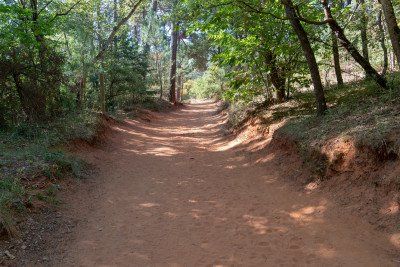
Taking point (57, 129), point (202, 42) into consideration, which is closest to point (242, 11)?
point (57, 129)

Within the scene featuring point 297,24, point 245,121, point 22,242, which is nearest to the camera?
point 22,242

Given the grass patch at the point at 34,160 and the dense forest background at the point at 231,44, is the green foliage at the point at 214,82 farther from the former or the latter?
the grass patch at the point at 34,160

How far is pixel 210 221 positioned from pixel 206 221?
→ 0.22ft

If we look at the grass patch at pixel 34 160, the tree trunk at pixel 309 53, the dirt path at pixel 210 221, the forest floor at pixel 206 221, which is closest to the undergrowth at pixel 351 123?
the tree trunk at pixel 309 53

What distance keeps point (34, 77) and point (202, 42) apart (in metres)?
21.4

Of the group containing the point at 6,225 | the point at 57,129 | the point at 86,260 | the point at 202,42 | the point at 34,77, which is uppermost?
the point at 202,42

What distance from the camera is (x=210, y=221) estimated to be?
5.91 meters

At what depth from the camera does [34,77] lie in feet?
38.2

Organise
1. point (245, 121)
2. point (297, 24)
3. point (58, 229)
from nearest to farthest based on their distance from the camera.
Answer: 1. point (58, 229)
2. point (297, 24)
3. point (245, 121)

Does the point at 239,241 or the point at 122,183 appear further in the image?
the point at 122,183

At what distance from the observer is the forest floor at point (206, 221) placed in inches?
184

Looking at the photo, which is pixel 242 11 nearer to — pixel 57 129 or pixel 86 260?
pixel 57 129

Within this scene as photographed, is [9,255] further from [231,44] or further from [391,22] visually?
[231,44]

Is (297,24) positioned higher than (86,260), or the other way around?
(297,24)
